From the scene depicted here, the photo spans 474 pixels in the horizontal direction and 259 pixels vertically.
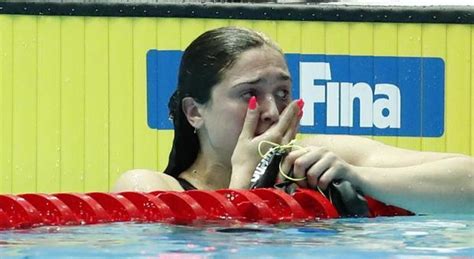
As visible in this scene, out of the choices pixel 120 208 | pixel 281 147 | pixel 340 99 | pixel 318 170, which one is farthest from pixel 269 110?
pixel 340 99

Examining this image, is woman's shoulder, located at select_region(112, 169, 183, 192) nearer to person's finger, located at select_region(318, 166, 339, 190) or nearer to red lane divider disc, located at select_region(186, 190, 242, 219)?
red lane divider disc, located at select_region(186, 190, 242, 219)

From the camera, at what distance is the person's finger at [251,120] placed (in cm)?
328

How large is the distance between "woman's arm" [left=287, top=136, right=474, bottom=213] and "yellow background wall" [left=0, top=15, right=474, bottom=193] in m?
3.61

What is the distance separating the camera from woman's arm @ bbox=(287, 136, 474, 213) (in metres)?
3.14

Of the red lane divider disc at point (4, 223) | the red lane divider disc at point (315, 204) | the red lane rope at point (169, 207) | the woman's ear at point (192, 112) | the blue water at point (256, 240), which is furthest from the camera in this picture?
the woman's ear at point (192, 112)

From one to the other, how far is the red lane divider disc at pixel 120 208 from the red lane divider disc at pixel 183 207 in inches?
3.8

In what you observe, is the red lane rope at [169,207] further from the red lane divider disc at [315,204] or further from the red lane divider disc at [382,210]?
the red lane divider disc at [382,210]

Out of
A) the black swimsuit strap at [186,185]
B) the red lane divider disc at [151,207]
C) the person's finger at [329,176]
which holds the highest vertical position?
the person's finger at [329,176]

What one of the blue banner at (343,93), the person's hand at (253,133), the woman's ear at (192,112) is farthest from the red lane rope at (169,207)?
the blue banner at (343,93)

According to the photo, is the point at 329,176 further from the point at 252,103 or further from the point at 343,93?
the point at 343,93

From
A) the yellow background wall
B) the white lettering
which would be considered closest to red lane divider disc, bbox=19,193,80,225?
the yellow background wall

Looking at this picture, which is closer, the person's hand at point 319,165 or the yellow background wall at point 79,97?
the person's hand at point 319,165

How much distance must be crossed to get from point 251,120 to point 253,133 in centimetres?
4

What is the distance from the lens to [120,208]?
3.14 metres
